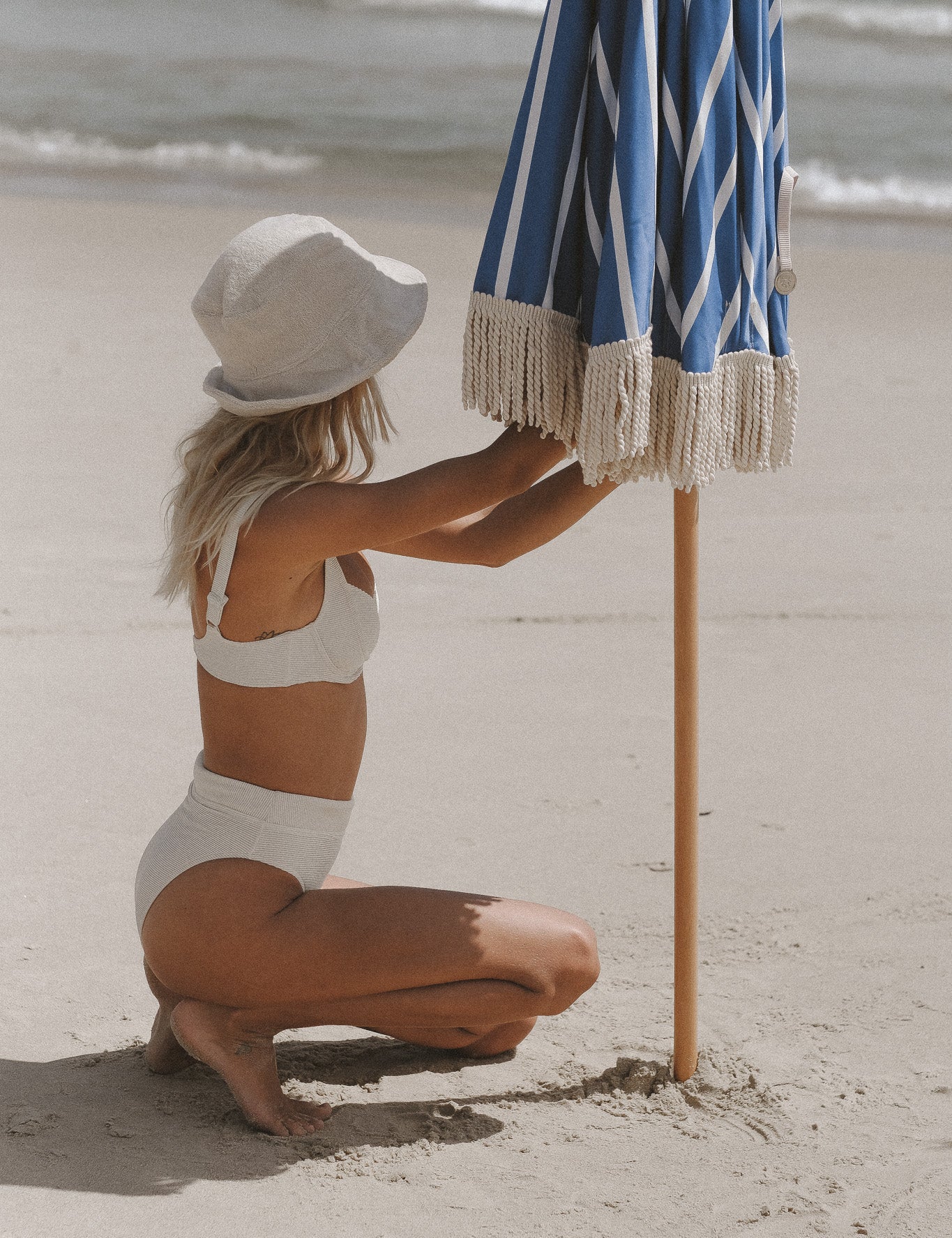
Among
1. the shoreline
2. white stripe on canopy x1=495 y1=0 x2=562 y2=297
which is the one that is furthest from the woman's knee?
the shoreline

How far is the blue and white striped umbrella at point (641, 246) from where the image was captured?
2492mm

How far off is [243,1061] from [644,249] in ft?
5.47

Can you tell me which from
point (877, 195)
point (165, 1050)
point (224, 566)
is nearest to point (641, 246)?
point (224, 566)

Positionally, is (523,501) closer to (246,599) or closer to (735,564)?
(246,599)

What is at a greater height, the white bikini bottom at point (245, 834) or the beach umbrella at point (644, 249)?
the beach umbrella at point (644, 249)

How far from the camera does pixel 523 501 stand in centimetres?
291

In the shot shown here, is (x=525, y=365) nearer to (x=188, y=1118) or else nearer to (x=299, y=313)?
(x=299, y=313)

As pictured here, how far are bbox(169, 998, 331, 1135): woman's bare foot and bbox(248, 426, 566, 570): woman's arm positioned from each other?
89cm

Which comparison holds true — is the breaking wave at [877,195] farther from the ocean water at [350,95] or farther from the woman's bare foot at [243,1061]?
the woman's bare foot at [243,1061]

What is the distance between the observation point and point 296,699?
2906 millimetres

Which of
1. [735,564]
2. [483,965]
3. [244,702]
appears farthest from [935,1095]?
[735,564]

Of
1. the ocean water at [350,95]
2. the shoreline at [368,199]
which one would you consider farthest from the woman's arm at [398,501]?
the shoreline at [368,199]

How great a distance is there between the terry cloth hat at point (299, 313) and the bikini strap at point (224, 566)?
21cm

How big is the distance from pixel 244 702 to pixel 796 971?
1.51 meters
